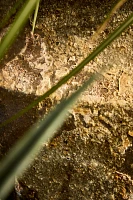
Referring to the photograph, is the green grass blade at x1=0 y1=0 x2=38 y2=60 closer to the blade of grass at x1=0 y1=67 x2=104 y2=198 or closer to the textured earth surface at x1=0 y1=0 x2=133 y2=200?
the blade of grass at x1=0 y1=67 x2=104 y2=198

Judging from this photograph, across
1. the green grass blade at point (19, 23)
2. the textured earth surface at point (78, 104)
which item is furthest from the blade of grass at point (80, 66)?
the textured earth surface at point (78, 104)

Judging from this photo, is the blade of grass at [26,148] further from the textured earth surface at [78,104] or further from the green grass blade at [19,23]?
the textured earth surface at [78,104]

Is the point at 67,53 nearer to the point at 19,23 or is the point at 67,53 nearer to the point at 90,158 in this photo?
the point at 90,158

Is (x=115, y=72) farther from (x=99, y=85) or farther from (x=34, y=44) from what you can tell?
(x=34, y=44)

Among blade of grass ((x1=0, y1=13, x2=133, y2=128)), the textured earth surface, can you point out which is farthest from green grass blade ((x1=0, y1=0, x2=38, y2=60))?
the textured earth surface

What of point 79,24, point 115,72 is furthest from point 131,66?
point 79,24

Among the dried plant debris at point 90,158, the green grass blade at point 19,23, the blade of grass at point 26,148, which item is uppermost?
the green grass blade at point 19,23

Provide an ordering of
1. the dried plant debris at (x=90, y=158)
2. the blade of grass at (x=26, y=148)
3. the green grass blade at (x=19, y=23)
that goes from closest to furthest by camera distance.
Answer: the blade of grass at (x=26, y=148)
the green grass blade at (x=19, y=23)
the dried plant debris at (x=90, y=158)

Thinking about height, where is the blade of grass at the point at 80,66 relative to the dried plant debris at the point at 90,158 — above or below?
above

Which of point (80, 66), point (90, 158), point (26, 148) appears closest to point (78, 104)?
point (90, 158)

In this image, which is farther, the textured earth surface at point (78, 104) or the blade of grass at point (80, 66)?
the textured earth surface at point (78, 104)
